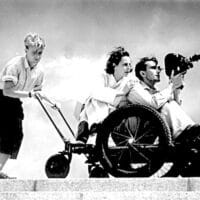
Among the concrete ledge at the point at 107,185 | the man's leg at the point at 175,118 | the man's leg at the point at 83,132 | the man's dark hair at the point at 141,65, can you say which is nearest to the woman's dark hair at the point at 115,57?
the man's dark hair at the point at 141,65

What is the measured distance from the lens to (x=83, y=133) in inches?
199

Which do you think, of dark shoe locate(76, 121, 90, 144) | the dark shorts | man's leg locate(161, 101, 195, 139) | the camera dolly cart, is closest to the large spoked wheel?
the camera dolly cart

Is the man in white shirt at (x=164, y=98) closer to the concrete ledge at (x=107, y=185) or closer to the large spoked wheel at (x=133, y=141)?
the large spoked wheel at (x=133, y=141)

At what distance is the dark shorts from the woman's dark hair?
99 centimetres

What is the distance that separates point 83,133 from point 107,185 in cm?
115

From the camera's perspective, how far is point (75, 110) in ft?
17.6

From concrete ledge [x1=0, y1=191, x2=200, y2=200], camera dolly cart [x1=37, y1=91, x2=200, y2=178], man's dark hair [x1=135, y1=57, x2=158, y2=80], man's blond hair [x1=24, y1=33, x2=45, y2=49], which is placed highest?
man's blond hair [x1=24, y1=33, x2=45, y2=49]

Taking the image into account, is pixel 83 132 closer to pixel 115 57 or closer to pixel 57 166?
pixel 57 166

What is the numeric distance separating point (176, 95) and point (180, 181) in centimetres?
131

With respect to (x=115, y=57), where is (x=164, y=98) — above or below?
below

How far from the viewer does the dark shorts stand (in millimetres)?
4891

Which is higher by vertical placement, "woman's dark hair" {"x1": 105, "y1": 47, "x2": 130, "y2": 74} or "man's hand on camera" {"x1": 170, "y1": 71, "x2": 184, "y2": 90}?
"woman's dark hair" {"x1": 105, "y1": 47, "x2": 130, "y2": 74}

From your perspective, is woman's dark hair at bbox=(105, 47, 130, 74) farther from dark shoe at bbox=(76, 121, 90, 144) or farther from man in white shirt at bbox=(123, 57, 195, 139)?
dark shoe at bbox=(76, 121, 90, 144)

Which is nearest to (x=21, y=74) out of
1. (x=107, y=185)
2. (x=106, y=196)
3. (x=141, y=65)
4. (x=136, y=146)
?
(x=141, y=65)
